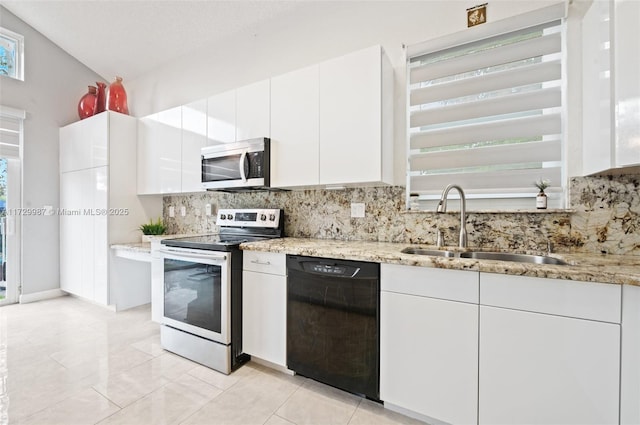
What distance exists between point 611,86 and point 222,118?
2.60 meters

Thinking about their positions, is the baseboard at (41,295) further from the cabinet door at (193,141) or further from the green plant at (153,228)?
the cabinet door at (193,141)

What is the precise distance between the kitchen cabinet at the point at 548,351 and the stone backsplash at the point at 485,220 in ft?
2.27

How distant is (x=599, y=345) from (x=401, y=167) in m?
1.44

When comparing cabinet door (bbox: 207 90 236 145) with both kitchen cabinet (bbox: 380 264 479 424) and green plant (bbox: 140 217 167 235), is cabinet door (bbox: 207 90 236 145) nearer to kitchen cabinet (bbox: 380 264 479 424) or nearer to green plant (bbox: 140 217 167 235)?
green plant (bbox: 140 217 167 235)

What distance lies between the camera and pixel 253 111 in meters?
2.46

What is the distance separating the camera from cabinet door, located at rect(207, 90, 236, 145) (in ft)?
8.50

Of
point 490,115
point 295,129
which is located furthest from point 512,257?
point 295,129

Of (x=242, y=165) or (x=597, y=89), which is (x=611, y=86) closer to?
(x=597, y=89)

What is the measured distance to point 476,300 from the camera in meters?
1.38

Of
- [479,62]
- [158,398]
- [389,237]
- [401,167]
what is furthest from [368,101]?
[158,398]

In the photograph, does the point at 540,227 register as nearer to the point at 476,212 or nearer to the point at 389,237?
the point at 476,212

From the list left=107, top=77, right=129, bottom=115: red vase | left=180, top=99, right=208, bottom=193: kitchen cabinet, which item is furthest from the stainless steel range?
A: left=107, top=77, right=129, bottom=115: red vase

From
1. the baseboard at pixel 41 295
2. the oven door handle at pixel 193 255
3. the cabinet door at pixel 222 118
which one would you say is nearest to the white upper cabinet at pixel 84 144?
the cabinet door at pixel 222 118

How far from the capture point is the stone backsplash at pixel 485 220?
166 centimetres
